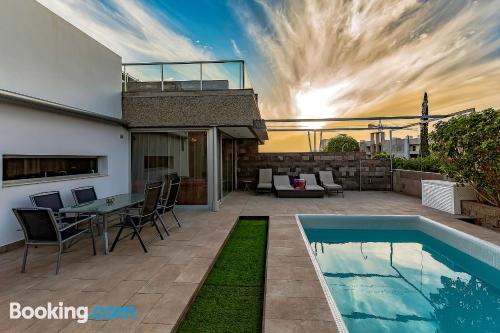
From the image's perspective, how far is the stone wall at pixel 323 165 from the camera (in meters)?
14.2

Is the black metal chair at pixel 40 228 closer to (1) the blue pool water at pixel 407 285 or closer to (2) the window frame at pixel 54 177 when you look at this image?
(2) the window frame at pixel 54 177

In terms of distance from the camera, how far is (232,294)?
3.49m

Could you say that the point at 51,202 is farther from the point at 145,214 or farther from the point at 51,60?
the point at 51,60

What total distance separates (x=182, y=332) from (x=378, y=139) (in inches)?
654

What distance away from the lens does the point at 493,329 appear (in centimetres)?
317

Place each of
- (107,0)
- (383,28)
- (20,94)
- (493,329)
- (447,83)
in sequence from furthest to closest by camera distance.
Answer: (447,83) < (383,28) < (107,0) < (20,94) < (493,329)

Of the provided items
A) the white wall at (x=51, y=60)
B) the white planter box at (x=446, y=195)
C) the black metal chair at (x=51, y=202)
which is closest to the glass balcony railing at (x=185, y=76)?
the white wall at (x=51, y=60)

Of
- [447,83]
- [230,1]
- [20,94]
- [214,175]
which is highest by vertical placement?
[230,1]

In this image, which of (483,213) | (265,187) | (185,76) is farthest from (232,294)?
(265,187)

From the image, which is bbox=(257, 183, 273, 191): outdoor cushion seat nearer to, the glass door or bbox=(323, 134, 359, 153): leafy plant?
the glass door

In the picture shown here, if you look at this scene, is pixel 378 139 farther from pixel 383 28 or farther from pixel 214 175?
pixel 214 175

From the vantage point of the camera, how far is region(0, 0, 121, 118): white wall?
505 centimetres

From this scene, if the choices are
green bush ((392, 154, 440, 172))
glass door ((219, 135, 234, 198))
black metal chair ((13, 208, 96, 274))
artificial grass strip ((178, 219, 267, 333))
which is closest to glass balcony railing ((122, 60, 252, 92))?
glass door ((219, 135, 234, 198))

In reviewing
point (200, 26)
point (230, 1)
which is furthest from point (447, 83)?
point (200, 26)
